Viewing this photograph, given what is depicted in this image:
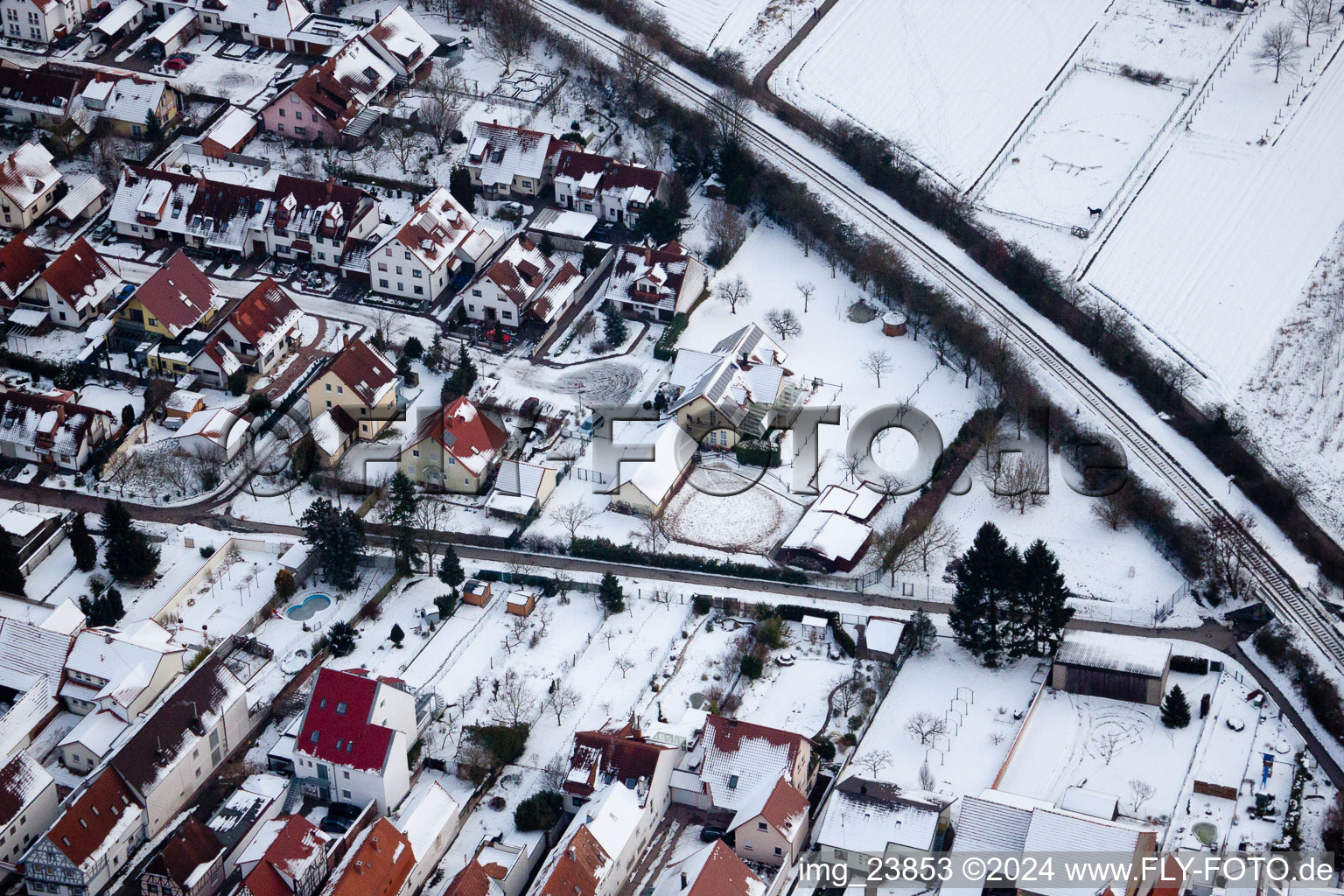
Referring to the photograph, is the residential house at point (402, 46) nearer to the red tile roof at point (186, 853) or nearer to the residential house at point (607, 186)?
the residential house at point (607, 186)

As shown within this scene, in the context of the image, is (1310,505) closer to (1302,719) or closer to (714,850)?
(1302,719)

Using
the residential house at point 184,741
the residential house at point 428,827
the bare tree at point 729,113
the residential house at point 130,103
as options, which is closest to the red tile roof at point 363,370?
the residential house at point 184,741

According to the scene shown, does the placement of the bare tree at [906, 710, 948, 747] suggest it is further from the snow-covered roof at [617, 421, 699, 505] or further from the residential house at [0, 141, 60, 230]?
the residential house at [0, 141, 60, 230]

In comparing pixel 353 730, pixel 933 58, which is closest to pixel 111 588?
pixel 353 730

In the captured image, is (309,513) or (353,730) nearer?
(353,730)

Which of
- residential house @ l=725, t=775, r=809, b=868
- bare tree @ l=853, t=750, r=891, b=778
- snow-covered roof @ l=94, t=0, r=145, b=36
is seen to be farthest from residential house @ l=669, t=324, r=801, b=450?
snow-covered roof @ l=94, t=0, r=145, b=36

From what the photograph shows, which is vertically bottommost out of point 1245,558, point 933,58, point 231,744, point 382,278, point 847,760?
point 231,744
